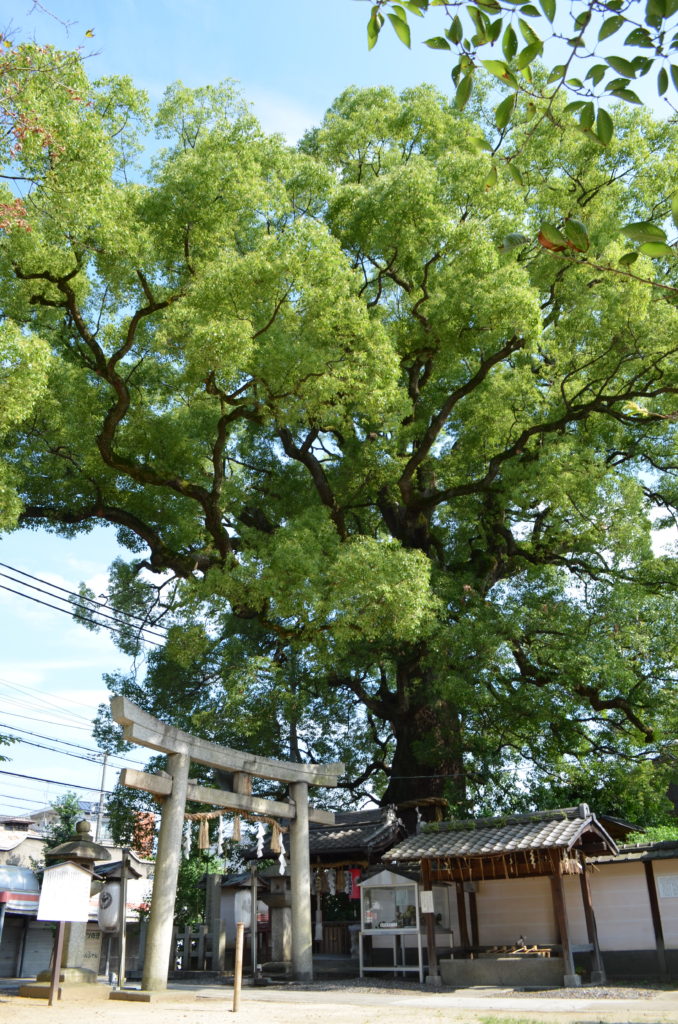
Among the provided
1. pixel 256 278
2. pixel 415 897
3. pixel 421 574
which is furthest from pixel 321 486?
pixel 415 897

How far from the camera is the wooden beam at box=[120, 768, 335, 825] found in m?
9.91

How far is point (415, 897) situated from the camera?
13.2 meters

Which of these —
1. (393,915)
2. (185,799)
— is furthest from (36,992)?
(393,915)

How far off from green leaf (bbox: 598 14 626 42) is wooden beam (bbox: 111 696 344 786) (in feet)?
29.4

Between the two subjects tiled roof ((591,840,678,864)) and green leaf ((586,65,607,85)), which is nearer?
green leaf ((586,65,607,85))

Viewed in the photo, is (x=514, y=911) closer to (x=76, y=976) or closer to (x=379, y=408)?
(x=76, y=976)

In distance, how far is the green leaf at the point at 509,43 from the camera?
2703 mm

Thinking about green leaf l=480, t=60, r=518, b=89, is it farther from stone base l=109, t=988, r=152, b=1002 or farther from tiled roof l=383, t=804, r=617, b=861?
tiled roof l=383, t=804, r=617, b=861

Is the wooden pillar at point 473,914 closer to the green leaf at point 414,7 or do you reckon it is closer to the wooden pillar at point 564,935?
the wooden pillar at point 564,935

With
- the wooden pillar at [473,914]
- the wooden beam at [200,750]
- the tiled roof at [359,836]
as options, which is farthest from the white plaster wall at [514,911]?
the wooden beam at [200,750]

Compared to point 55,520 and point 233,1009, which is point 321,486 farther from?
point 233,1009

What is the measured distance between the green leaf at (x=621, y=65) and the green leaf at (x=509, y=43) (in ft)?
1.18

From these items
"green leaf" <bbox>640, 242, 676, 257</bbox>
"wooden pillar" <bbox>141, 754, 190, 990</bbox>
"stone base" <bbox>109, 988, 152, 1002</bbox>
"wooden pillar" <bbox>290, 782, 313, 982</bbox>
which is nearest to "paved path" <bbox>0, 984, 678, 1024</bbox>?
"stone base" <bbox>109, 988, 152, 1002</bbox>

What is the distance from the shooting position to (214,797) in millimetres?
11586
